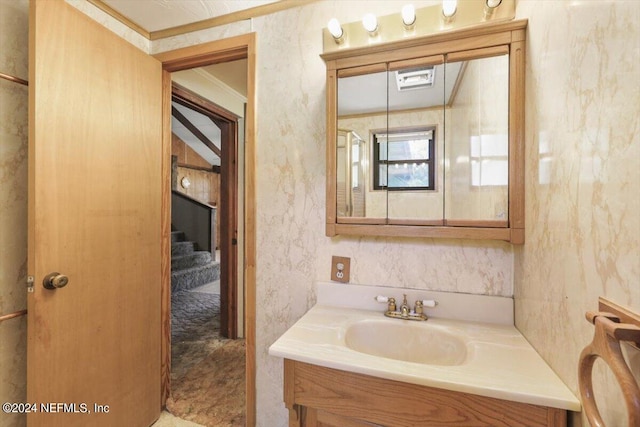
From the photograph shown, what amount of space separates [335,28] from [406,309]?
4.09 feet

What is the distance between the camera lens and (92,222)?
126cm

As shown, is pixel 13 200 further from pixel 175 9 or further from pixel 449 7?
pixel 449 7

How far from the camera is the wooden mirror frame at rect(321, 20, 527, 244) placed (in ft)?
3.35

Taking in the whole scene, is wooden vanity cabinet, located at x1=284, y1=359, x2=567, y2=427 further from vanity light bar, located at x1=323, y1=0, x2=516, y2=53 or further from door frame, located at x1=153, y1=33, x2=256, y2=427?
vanity light bar, located at x1=323, y1=0, x2=516, y2=53

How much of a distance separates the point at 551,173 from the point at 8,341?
6.74 feet

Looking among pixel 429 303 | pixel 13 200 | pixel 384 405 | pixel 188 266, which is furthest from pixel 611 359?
pixel 188 266

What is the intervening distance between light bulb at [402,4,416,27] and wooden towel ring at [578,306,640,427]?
1.16 m

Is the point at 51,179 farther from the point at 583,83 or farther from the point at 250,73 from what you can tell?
the point at 583,83

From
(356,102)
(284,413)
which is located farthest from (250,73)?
(284,413)

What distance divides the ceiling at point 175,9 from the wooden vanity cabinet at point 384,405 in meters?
1.69

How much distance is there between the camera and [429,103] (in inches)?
45.8

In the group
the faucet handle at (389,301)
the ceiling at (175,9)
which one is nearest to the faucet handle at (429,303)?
the faucet handle at (389,301)

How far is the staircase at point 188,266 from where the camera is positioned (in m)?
4.16

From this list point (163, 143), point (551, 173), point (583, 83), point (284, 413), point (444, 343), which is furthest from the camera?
point (163, 143)
